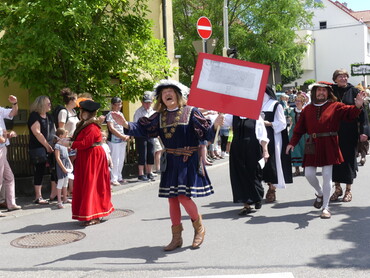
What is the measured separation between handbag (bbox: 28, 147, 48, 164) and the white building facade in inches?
1727

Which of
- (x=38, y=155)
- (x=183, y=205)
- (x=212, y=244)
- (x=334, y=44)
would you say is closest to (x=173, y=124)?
(x=183, y=205)

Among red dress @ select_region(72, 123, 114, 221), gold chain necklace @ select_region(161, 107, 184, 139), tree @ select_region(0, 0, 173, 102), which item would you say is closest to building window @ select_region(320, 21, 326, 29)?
tree @ select_region(0, 0, 173, 102)

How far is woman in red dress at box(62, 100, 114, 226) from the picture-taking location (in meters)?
6.66

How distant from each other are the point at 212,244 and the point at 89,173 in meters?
2.24

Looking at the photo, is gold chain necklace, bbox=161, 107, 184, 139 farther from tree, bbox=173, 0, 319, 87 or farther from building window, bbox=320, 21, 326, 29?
building window, bbox=320, 21, 326, 29

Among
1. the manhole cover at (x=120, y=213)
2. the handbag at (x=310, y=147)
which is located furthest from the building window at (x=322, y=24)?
the manhole cover at (x=120, y=213)

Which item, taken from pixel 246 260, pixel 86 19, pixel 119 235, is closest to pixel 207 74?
pixel 246 260

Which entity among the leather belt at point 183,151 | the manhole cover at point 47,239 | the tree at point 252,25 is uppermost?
the tree at point 252,25

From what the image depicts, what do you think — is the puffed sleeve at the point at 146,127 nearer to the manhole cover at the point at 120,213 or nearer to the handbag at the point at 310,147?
the manhole cover at the point at 120,213

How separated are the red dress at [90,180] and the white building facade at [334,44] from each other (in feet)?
147

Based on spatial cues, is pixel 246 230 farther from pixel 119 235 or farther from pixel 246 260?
pixel 119 235

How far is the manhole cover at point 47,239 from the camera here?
5.86m

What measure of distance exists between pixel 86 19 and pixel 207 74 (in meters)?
4.22

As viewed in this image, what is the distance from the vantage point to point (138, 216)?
285 inches
